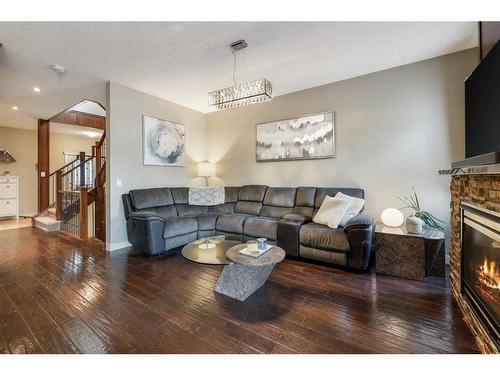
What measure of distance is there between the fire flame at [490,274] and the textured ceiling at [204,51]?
2.19 meters

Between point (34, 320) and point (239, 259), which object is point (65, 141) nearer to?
point (34, 320)

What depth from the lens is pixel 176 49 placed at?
98.5 inches

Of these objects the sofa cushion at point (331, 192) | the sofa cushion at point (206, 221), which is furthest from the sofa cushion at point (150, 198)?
the sofa cushion at point (331, 192)

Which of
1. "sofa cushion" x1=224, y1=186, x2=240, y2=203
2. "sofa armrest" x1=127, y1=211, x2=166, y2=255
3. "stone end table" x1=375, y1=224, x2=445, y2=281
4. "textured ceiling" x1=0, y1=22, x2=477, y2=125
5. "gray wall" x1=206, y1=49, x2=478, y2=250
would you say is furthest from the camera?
"sofa cushion" x1=224, y1=186, x2=240, y2=203

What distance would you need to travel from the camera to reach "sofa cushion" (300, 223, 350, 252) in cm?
256

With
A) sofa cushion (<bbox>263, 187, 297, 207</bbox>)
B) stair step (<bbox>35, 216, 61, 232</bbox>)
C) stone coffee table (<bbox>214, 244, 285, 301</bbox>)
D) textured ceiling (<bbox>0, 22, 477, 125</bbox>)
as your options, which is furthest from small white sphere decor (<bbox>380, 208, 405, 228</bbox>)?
stair step (<bbox>35, 216, 61, 232</bbox>)

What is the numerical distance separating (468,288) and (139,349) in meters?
2.37

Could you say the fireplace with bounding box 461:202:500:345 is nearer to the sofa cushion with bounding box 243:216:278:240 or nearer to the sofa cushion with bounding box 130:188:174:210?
the sofa cushion with bounding box 243:216:278:240

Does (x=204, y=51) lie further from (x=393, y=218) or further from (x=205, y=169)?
(x=393, y=218)

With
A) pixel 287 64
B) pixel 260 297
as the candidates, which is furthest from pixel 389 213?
pixel 287 64

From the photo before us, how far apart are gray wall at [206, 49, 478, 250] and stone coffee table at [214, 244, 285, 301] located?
202cm

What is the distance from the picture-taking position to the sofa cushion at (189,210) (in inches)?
159

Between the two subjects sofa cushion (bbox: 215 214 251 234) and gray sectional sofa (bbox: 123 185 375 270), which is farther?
sofa cushion (bbox: 215 214 251 234)

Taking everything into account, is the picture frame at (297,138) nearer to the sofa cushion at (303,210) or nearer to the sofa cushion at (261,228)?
the sofa cushion at (303,210)
